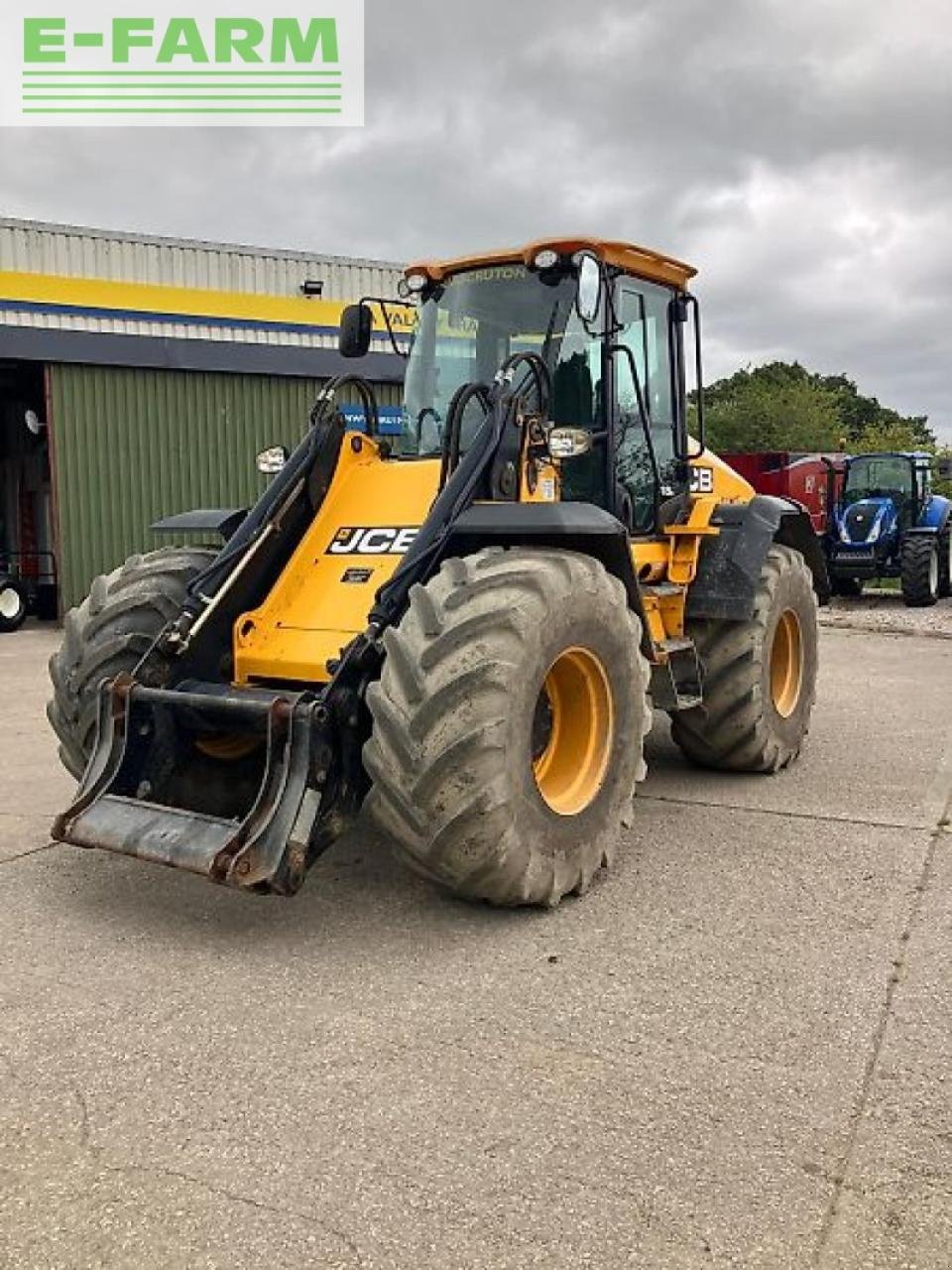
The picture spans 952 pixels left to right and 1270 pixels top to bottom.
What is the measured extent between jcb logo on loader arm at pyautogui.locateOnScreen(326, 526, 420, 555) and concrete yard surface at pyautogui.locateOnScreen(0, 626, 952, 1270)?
127 centimetres

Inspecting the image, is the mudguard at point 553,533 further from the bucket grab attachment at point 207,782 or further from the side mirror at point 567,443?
the bucket grab attachment at point 207,782

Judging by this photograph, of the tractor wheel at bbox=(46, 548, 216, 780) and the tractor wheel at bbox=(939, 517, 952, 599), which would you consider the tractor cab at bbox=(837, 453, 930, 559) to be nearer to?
the tractor wheel at bbox=(939, 517, 952, 599)

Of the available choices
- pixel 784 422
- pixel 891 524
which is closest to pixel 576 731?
pixel 891 524

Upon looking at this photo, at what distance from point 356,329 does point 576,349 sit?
1.18 m

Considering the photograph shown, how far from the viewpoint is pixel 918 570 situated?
53.7 feet

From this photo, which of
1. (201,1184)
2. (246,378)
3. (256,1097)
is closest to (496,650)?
(256,1097)

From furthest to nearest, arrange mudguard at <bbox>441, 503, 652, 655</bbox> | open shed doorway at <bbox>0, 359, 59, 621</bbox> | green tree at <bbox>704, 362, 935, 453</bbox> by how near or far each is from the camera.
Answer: green tree at <bbox>704, 362, 935, 453</bbox>, open shed doorway at <bbox>0, 359, 59, 621</bbox>, mudguard at <bbox>441, 503, 652, 655</bbox>

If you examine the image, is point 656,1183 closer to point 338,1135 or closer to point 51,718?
point 338,1135

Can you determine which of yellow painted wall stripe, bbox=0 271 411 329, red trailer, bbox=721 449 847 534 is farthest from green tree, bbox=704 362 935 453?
yellow painted wall stripe, bbox=0 271 411 329

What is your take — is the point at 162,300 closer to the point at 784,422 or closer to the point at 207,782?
the point at 207,782

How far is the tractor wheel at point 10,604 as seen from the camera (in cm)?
1423

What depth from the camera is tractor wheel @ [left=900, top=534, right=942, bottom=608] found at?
1641cm

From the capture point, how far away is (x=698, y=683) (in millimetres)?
6055

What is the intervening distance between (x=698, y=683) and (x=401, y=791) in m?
2.71
